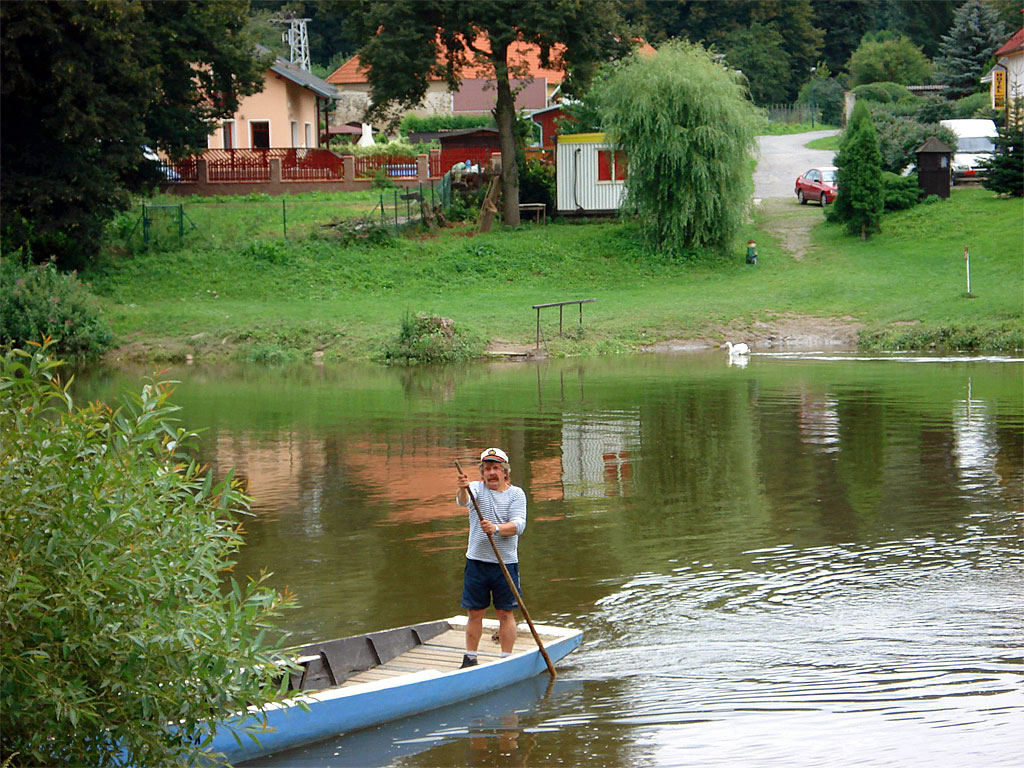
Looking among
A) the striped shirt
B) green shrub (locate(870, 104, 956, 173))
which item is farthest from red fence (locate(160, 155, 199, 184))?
the striped shirt

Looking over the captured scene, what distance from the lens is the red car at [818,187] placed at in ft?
154

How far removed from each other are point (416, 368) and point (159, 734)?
24588 millimetres

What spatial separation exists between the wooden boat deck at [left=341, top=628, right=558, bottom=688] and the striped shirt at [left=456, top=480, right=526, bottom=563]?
768mm

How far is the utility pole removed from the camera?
3159 inches

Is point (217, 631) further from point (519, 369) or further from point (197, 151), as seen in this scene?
point (197, 151)

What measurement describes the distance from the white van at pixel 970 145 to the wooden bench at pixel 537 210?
14.9 metres

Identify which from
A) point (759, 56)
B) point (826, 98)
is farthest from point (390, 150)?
point (826, 98)

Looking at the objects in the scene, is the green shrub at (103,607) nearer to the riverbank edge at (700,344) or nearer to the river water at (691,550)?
the river water at (691,550)

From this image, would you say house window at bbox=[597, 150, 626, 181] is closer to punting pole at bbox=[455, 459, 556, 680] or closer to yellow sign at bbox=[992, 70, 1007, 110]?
yellow sign at bbox=[992, 70, 1007, 110]

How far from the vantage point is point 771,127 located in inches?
3162

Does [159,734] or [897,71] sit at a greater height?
[897,71]

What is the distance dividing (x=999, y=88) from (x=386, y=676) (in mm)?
60256

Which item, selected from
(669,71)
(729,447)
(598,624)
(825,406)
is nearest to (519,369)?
(825,406)

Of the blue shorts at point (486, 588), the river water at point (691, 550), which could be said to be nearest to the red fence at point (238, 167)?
the river water at point (691, 550)
